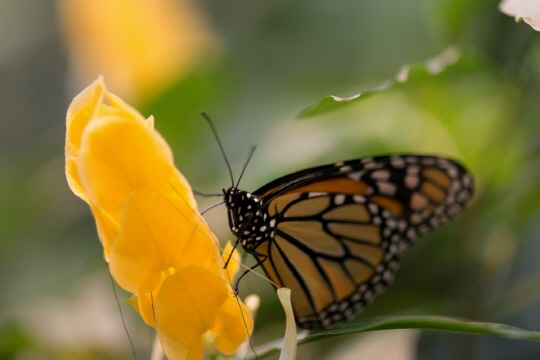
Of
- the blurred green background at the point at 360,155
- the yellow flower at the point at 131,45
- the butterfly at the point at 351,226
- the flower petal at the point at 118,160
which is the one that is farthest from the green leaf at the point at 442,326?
the yellow flower at the point at 131,45

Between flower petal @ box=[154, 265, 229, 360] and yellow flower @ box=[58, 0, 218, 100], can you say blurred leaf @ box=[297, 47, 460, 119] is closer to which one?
flower petal @ box=[154, 265, 229, 360]

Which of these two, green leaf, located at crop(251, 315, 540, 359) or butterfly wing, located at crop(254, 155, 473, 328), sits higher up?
butterfly wing, located at crop(254, 155, 473, 328)

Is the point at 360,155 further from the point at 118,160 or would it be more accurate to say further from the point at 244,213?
the point at 118,160

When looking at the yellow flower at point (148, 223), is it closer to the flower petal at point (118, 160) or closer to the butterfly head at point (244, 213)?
the flower petal at point (118, 160)

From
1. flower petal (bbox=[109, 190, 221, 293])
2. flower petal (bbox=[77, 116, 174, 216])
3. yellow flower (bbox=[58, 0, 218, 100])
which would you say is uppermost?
yellow flower (bbox=[58, 0, 218, 100])

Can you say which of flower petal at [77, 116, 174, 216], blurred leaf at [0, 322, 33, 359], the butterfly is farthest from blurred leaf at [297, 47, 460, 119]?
blurred leaf at [0, 322, 33, 359]

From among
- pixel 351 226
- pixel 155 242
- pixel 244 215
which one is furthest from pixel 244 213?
pixel 155 242
